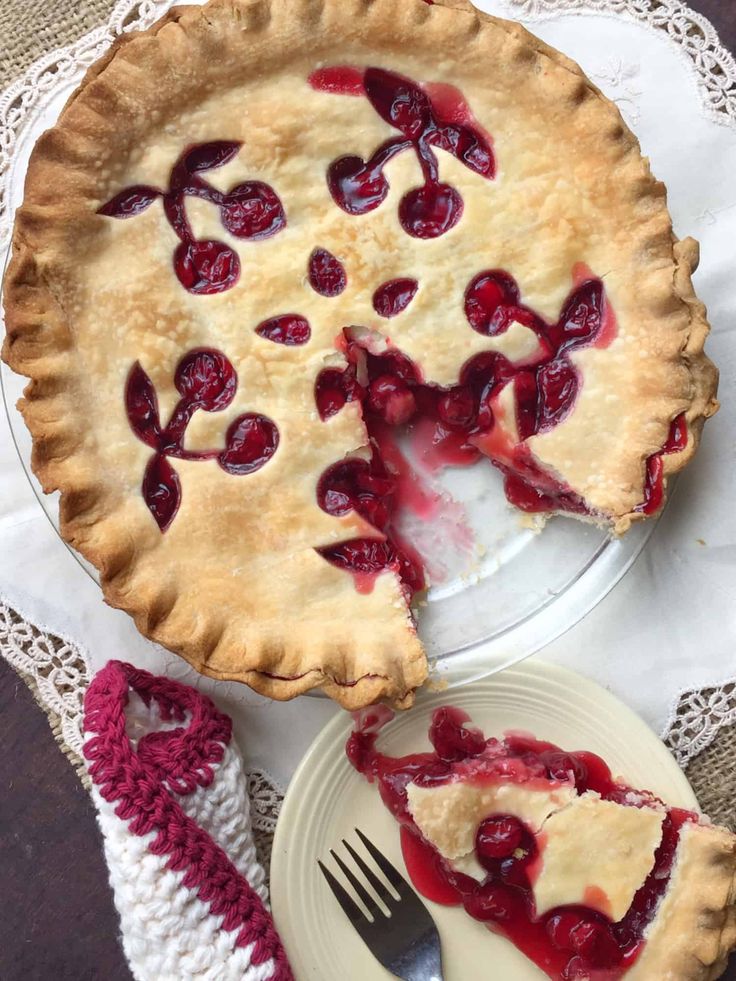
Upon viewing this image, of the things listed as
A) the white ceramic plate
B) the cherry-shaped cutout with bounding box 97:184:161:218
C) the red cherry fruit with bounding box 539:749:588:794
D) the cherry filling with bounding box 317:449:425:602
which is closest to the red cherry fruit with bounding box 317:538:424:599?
the cherry filling with bounding box 317:449:425:602

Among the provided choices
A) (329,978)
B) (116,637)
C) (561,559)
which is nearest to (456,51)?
(561,559)

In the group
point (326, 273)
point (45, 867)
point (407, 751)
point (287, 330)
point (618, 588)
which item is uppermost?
point (326, 273)

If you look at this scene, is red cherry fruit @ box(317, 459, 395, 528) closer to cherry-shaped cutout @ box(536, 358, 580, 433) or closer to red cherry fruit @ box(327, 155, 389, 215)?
cherry-shaped cutout @ box(536, 358, 580, 433)

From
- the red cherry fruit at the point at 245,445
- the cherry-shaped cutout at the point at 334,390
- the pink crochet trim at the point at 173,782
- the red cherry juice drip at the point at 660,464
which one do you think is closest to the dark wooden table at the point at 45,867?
the pink crochet trim at the point at 173,782

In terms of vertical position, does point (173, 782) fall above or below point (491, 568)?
below

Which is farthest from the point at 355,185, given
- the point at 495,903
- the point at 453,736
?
the point at 495,903

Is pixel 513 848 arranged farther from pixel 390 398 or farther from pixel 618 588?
pixel 390 398

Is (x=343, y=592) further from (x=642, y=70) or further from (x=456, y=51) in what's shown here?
(x=642, y=70)
